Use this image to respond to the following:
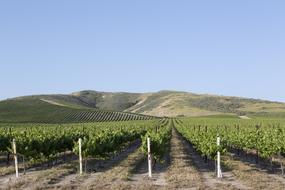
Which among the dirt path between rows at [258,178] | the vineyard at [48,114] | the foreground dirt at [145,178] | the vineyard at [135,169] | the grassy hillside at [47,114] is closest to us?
the foreground dirt at [145,178]

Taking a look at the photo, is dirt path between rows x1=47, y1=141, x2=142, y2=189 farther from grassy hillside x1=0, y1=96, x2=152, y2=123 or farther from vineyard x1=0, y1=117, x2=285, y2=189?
grassy hillside x1=0, y1=96, x2=152, y2=123

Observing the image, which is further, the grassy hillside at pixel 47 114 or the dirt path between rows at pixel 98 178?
the grassy hillside at pixel 47 114

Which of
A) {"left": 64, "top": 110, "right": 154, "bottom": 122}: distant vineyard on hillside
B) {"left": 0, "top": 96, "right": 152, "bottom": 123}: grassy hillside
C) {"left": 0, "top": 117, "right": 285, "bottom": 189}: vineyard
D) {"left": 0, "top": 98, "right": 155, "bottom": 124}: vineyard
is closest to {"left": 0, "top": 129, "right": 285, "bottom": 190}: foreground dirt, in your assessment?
{"left": 0, "top": 117, "right": 285, "bottom": 189}: vineyard

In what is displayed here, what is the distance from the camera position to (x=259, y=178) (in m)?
28.3

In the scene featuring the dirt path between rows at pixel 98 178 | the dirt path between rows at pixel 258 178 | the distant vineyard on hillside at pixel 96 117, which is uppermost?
the distant vineyard on hillside at pixel 96 117

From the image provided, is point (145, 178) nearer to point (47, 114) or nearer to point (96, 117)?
point (96, 117)

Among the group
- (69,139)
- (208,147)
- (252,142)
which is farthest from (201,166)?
(69,139)

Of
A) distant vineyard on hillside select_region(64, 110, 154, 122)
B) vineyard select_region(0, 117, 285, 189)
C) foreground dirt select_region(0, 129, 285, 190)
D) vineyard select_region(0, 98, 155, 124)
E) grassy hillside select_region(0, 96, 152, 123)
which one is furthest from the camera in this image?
distant vineyard on hillside select_region(64, 110, 154, 122)

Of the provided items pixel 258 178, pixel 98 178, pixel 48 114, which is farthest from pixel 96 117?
pixel 258 178

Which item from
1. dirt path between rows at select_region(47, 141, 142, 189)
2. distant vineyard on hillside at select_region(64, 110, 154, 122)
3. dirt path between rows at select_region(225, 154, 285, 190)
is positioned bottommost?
dirt path between rows at select_region(225, 154, 285, 190)

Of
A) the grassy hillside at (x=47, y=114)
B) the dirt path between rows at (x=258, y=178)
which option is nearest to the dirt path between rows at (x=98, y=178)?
the dirt path between rows at (x=258, y=178)

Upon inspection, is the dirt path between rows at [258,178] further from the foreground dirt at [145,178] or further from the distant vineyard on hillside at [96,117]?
the distant vineyard on hillside at [96,117]

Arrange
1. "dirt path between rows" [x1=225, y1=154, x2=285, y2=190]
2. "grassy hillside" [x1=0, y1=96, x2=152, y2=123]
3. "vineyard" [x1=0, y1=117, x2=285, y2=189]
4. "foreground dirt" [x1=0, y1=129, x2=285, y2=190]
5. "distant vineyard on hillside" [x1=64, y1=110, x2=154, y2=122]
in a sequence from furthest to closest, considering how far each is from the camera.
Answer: "distant vineyard on hillside" [x1=64, y1=110, x2=154, y2=122] → "grassy hillside" [x1=0, y1=96, x2=152, y2=123] → "vineyard" [x1=0, y1=117, x2=285, y2=189] → "dirt path between rows" [x1=225, y1=154, x2=285, y2=190] → "foreground dirt" [x1=0, y1=129, x2=285, y2=190]

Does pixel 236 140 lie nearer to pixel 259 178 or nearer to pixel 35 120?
pixel 259 178
